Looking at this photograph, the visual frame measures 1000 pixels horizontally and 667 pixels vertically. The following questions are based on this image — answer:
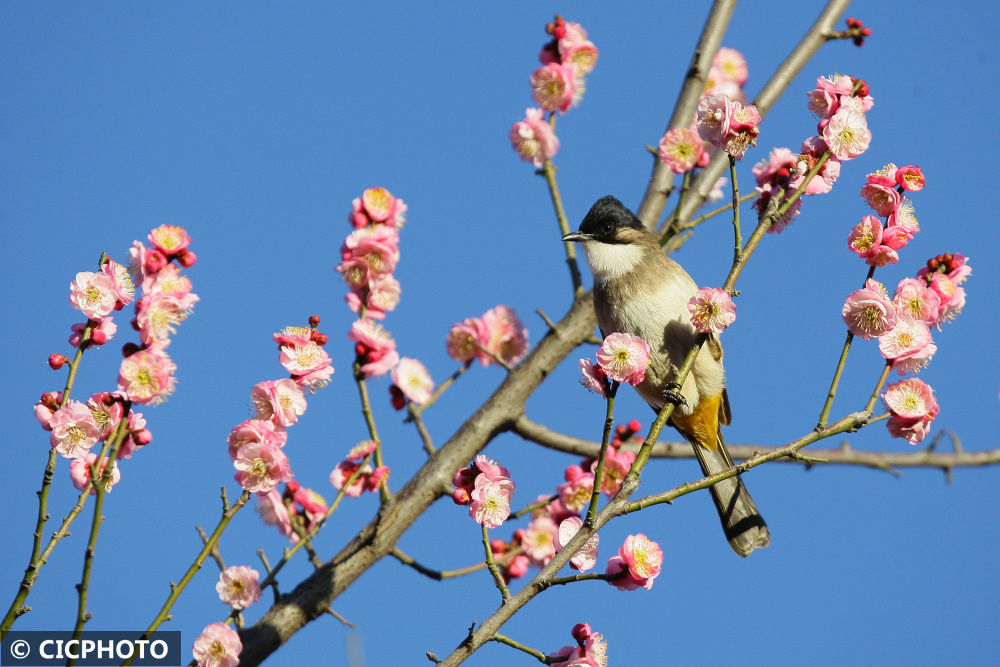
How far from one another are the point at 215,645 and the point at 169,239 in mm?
1373

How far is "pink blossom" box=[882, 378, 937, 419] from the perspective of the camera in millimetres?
2855

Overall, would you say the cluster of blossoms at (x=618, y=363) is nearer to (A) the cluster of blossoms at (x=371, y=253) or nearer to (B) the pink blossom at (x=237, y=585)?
(B) the pink blossom at (x=237, y=585)

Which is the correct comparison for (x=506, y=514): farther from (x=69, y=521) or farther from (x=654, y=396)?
(x=654, y=396)

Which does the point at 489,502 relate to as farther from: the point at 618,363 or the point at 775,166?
the point at 775,166

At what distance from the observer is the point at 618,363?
108 inches

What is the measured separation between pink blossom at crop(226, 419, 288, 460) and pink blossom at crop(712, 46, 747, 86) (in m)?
5.72

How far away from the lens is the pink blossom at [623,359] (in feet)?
8.98

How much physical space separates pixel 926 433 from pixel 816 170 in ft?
2.94

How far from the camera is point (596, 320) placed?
15.5ft

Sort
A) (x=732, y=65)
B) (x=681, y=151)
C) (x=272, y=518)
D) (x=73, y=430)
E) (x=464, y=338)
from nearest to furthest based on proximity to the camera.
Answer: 1. (x=73, y=430)
2. (x=272, y=518)
3. (x=681, y=151)
4. (x=464, y=338)
5. (x=732, y=65)

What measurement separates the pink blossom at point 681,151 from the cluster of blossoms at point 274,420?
2676 mm

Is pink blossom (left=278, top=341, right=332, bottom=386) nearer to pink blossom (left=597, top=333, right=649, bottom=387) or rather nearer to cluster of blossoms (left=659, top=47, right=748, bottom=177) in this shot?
pink blossom (left=597, top=333, right=649, bottom=387)

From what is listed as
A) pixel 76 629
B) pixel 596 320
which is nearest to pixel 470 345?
pixel 596 320

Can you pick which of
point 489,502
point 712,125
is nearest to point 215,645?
point 489,502
